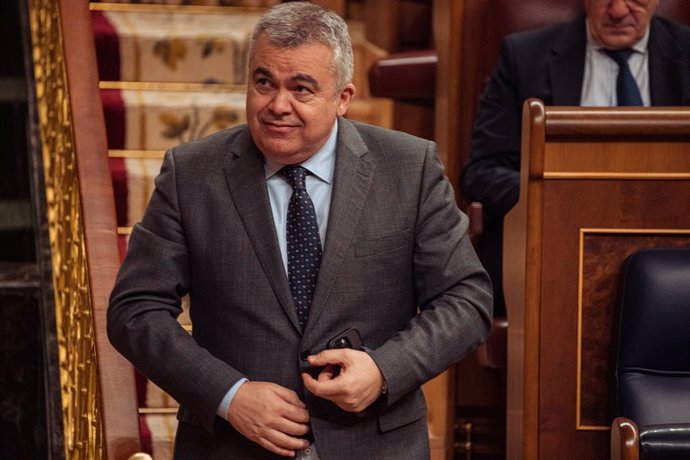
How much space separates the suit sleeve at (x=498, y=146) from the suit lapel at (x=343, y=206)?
88 centimetres

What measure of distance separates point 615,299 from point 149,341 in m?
0.83

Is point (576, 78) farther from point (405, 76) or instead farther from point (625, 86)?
point (405, 76)

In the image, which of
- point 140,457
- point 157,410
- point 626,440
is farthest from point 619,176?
point 157,410

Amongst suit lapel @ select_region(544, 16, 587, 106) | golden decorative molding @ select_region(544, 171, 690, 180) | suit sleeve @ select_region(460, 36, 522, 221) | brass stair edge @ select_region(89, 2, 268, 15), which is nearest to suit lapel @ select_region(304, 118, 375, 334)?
golden decorative molding @ select_region(544, 171, 690, 180)

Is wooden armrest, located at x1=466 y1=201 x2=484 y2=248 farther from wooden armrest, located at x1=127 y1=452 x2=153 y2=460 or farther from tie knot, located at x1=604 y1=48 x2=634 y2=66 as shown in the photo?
wooden armrest, located at x1=127 y1=452 x2=153 y2=460

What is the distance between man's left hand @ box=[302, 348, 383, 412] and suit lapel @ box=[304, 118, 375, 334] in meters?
0.07

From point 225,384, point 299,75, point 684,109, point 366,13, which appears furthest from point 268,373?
point 366,13

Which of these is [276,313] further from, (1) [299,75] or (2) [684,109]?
(2) [684,109]

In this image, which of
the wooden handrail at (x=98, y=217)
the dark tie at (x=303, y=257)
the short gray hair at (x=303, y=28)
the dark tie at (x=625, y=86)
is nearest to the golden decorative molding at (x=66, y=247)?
the wooden handrail at (x=98, y=217)

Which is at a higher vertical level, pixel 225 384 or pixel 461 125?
pixel 461 125

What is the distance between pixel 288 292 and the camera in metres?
1.54

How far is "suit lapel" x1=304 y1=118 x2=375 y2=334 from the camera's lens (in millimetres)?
1540

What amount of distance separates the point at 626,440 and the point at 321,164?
56cm

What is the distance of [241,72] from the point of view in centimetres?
295
